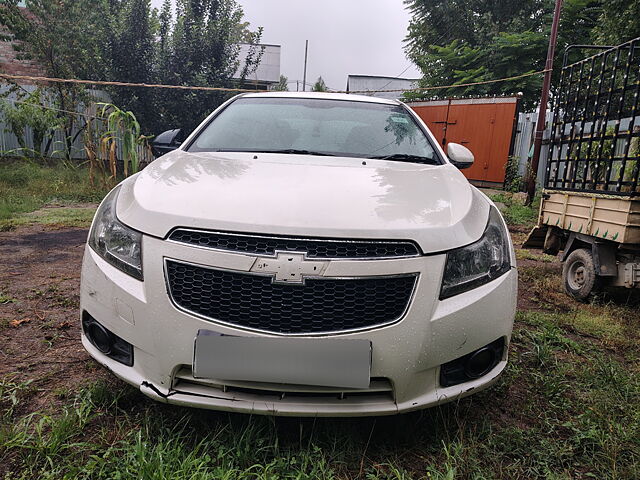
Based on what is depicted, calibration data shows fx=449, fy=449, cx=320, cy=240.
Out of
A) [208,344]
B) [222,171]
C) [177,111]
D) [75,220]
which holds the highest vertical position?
[177,111]

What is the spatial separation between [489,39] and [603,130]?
15.7m

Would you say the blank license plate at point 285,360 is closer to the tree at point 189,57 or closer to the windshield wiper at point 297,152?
the windshield wiper at point 297,152

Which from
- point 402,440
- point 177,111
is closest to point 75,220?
point 402,440

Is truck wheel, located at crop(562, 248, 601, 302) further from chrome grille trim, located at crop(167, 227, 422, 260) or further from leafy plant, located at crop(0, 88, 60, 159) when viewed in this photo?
leafy plant, located at crop(0, 88, 60, 159)

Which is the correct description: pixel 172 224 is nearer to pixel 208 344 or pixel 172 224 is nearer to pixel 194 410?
pixel 208 344

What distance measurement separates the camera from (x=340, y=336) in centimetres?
139

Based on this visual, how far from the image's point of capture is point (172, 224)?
1.49 metres

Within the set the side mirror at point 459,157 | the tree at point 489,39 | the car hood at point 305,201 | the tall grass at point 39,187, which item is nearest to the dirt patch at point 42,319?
the car hood at point 305,201

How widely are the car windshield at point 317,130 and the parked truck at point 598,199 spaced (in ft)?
4.95

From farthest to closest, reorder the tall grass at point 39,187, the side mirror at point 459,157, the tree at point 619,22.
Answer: the tree at point 619,22
the tall grass at point 39,187
the side mirror at point 459,157

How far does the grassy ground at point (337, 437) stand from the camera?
1421 millimetres

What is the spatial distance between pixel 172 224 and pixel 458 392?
3.65 feet

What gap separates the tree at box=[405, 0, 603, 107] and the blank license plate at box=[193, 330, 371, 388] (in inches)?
580

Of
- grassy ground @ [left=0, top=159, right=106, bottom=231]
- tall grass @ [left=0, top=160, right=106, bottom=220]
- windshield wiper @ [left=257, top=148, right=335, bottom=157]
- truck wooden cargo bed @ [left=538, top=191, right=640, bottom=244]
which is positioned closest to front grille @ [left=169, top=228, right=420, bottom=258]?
windshield wiper @ [left=257, top=148, right=335, bottom=157]
